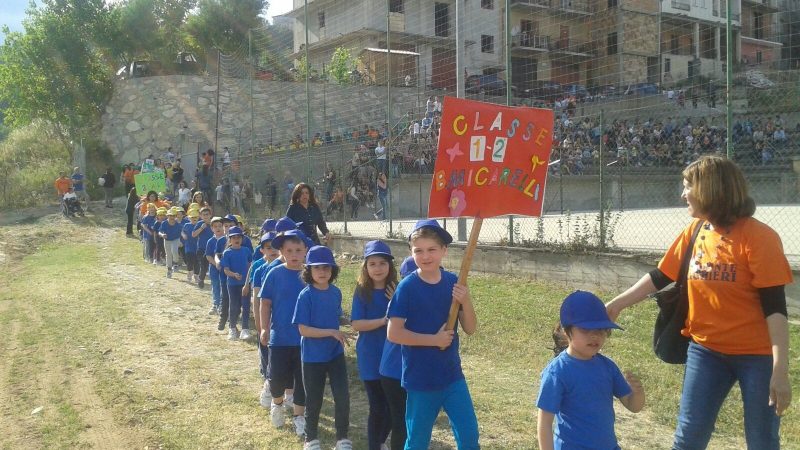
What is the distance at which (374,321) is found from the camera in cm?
444

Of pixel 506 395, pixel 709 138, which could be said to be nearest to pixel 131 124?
pixel 709 138

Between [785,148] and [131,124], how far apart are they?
26729 mm

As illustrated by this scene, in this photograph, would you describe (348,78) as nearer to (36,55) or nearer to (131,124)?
(131,124)

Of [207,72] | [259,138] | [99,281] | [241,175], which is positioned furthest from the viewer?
[207,72]

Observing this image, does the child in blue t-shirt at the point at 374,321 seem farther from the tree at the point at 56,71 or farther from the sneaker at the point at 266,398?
the tree at the point at 56,71

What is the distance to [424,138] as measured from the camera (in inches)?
699

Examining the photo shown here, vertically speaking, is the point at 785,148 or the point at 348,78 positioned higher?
the point at 348,78

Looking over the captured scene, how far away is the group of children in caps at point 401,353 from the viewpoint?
308 cm

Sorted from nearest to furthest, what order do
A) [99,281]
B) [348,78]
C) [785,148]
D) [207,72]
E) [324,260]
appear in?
[324,260] < [785,148] < [99,281] < [348,78] < [207,72]

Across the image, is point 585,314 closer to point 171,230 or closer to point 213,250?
point 213,250

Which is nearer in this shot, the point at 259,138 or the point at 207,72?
the point at 259,138

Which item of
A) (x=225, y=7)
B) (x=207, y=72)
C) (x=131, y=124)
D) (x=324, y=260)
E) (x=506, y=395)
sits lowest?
(x=506, y=395)

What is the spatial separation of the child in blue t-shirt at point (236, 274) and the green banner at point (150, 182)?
11.2 metres

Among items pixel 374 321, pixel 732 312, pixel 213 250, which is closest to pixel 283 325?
pixel 374 321
